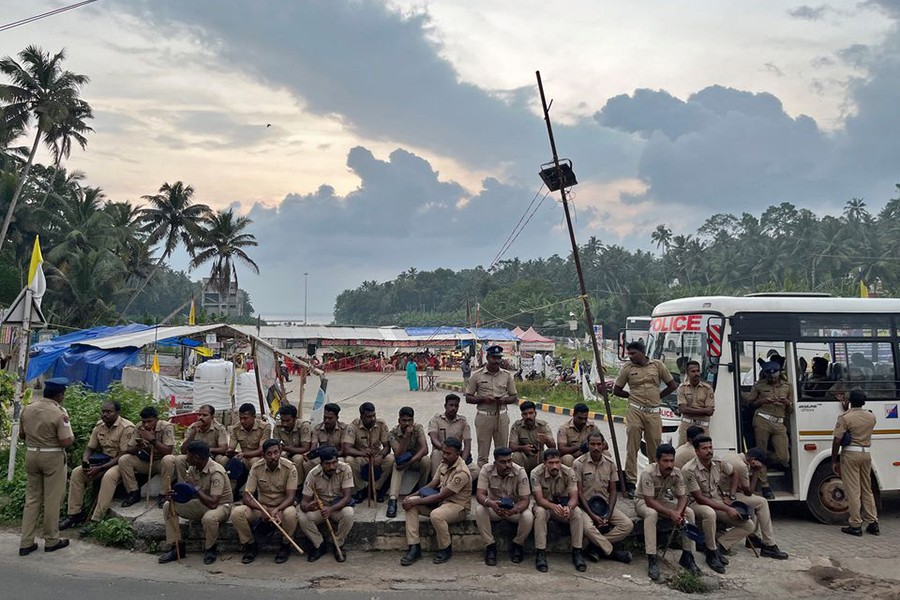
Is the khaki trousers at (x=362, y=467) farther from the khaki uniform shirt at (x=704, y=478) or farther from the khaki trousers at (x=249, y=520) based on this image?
the khaki uniform shirt at (x=704, y=478)

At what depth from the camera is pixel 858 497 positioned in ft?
23.9

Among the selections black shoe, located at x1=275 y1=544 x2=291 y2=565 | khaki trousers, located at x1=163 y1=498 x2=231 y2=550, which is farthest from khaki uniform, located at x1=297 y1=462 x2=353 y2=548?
khaki trousers, located at x1=163 y1=498 x2=231 y2=550

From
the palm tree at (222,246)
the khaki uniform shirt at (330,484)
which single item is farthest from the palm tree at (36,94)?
the khaki uniform shirt at (330,484)

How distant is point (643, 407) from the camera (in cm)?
759

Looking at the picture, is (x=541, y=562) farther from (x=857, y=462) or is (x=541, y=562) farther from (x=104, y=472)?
(x=104, y=472)

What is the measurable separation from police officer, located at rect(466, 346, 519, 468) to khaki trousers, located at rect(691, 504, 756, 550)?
2.48 m

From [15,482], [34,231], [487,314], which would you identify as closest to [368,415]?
[15,482]

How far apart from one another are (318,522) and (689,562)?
12.0ft

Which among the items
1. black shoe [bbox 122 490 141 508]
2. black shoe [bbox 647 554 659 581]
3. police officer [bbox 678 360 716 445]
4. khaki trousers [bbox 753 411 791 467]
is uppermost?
police officer [bbox 678 360 716 445]

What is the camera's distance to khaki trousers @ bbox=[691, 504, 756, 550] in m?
6.16

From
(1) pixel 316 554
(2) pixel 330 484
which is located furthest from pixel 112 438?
(1) pixel 316 554

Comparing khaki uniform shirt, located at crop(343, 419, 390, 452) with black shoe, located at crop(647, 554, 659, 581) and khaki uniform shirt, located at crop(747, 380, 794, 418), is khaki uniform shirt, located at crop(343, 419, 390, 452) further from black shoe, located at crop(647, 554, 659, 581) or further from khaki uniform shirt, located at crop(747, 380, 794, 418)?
khaki uniform shirt, located at crop(747, 380, 794, 418)

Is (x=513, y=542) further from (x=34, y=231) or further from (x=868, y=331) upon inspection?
(x=34, y=231)

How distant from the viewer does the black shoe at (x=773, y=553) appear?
643 cm
